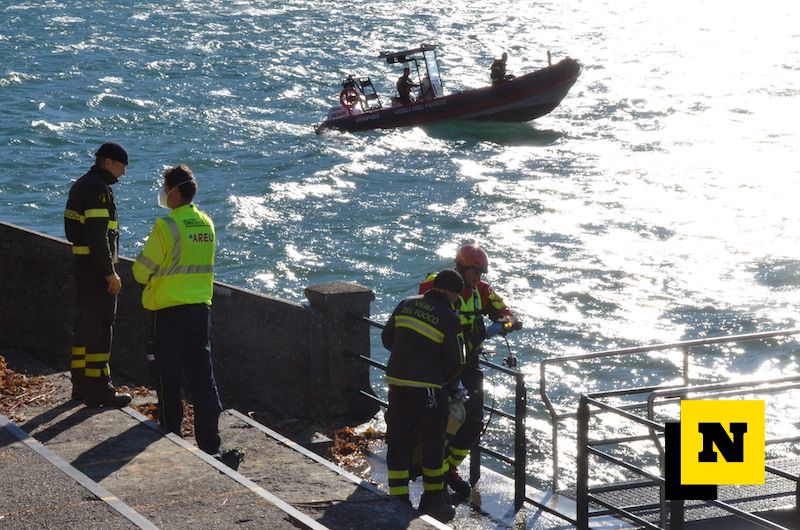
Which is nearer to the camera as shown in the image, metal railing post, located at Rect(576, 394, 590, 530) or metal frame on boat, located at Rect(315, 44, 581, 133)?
metal railing post, located at Rect(576, 394, 590, 530)

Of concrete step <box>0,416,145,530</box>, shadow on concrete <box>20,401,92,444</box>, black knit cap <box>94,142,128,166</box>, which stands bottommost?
shadow on concrete <box>20,401,92,444</box>

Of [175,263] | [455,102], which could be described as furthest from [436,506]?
[455,102]

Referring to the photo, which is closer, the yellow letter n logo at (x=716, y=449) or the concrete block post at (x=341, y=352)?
the yellow letter n logo at (x=716, y=449)

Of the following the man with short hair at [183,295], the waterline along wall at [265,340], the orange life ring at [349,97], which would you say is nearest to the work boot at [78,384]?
the man with short hair at [183,295]

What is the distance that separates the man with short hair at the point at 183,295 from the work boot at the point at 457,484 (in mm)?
1329

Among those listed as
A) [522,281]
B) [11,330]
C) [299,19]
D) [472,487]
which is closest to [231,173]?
[522,281]

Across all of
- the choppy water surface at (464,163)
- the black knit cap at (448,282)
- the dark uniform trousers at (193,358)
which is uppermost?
the black knit cap at (448,282)

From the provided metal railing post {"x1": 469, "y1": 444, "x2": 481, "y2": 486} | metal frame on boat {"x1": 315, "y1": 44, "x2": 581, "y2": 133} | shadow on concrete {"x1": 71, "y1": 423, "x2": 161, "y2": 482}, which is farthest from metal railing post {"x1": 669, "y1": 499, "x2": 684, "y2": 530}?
metal frame on boat {"x1": 315, "y1": 44, "x2": 581, "y2": 133}

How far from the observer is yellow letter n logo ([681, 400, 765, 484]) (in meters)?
7.20

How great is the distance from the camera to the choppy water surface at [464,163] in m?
22.5

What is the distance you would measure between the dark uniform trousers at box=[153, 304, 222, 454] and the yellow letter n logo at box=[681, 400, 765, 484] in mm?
2821

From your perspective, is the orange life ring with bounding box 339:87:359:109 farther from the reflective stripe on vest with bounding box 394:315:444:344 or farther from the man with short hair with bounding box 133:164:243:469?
the reflective stripe on vest with bounding box 394:315:444:344

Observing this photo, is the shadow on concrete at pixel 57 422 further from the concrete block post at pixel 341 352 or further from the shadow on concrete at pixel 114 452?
the concrete block post at pixel 341 352

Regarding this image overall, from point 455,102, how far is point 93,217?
93.0 feet
